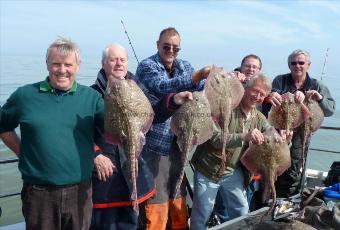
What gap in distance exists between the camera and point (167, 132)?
457 cm

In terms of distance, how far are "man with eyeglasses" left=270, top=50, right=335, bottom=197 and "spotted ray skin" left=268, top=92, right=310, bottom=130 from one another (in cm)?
62

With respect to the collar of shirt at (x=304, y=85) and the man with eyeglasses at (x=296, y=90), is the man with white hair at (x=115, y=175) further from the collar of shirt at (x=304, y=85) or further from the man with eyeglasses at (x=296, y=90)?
the collar of shirt at (x=304, y=85)

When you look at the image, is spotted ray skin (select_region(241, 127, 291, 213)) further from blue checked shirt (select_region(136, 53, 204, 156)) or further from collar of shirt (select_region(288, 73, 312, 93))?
collar of shirt (select_region(288, 73, 312, 93))

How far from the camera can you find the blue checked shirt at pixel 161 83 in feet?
13.3

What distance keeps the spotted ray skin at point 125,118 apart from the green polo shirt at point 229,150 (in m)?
1.48

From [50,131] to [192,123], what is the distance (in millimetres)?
1313

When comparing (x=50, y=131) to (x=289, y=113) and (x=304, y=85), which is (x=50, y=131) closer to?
(x=289, y=113)

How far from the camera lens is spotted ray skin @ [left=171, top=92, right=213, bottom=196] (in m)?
3.66

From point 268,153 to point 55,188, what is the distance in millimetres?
2433

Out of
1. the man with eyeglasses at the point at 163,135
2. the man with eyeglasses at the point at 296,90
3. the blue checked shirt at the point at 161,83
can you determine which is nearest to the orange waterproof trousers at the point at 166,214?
the man with eyeglasses at the point at 163,135

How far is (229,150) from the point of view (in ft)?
15.5

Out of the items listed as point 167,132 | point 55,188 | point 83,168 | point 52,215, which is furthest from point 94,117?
point 167,132

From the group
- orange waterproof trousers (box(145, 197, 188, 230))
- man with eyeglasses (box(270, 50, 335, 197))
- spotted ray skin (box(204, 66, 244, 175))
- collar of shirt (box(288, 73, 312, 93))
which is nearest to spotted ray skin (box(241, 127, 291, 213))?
spotted ray skin (box(204, 66, 244, 175))

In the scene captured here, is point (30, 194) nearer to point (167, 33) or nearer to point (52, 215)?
point (52, 215)
